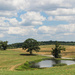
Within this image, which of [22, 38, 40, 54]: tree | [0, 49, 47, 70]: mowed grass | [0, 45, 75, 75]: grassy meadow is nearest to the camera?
[0, 45, 75, 75]: grassy meadow

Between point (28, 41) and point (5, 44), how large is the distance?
51678 mm

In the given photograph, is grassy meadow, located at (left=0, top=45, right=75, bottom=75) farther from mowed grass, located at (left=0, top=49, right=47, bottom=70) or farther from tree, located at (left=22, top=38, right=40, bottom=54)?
tree, located at (left=22, top=38, right=40, bottom=54)

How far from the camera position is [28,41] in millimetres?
112312

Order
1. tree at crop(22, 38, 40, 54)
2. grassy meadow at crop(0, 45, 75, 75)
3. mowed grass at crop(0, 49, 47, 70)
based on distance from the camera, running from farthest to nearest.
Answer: tree at crop(22, 38, 40, 54) → mowed grass at crop(0, 49, 47, 70) → grassy meadow at crop(0, 45, 75, 75)

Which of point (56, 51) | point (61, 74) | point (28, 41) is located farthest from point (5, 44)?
point (61, 74)

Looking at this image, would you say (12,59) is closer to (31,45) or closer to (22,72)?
(31,45)

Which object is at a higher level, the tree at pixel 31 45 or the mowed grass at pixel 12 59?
the tree at pixel 31 45

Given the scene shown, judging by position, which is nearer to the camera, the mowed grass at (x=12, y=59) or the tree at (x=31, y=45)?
the mowed grass at (x=12, y=59)

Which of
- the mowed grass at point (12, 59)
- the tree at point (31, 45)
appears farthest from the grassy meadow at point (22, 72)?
the tree at point (31, 45)

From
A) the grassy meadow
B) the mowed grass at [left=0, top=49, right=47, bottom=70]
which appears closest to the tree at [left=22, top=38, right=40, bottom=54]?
the grassy meadow

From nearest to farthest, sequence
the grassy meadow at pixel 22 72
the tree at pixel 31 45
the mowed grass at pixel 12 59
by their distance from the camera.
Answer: the grassy meadow at pixel 22 72 < the mowed grass at pixel 12 59 < the tree at pixel 31 45

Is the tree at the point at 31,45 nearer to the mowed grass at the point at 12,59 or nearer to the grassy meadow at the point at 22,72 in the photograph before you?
the grassy meadow at the point at 22,72

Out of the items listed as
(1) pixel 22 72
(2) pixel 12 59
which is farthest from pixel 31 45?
(1) pixel 22 72

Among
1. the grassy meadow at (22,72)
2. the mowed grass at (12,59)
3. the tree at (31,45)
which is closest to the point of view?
the grassy meadow at (22,72)
